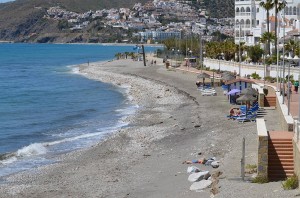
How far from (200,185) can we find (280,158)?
7.94 ft

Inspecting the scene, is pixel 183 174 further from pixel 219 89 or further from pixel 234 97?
pixel 219 89

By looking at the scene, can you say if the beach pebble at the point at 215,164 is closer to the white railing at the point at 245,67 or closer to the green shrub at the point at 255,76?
the white railing at the point at 245,67

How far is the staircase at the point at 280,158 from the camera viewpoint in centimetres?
1783

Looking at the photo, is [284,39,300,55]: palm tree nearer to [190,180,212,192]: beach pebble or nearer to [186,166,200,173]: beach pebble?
[186,166,200,173]: beach pebble

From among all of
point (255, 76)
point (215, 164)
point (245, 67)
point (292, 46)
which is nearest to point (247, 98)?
point (215, 164)

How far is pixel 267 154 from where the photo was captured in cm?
1762

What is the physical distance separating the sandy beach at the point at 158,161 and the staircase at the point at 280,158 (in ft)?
2.77

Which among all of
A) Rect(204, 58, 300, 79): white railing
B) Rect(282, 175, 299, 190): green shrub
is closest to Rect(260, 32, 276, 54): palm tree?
Rect(204, 58, 300, 79): white railing

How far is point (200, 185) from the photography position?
18.0 meters

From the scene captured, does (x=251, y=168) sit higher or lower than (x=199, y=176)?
higher

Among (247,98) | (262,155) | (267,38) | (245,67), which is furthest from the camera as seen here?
(267,38)

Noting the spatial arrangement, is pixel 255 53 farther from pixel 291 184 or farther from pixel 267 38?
pixel 291 184

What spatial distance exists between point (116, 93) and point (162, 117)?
22.0 metres

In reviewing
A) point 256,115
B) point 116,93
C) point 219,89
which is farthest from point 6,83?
point 256,115
